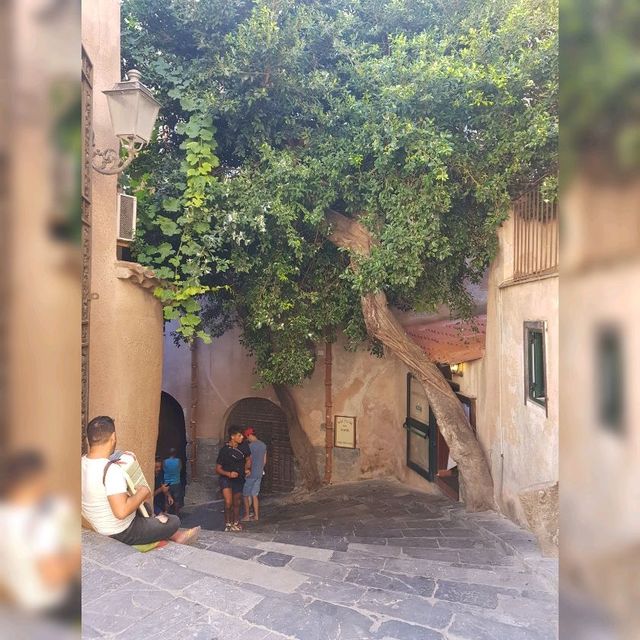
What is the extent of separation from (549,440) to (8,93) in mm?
6392

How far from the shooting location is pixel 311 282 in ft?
28.4

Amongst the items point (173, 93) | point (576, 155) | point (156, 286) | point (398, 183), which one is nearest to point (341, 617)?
point (576, 155)

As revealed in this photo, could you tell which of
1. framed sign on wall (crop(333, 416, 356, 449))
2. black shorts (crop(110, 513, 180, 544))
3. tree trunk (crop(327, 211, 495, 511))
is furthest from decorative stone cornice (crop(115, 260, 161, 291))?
framed sign on wall (crop(333, 416, 356, 449))

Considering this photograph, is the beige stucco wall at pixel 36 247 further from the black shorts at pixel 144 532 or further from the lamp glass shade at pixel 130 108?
the lamp glass shade at pixel 130 108

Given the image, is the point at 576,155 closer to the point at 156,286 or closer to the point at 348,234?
the point at 156,286

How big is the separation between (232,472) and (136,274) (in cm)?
375

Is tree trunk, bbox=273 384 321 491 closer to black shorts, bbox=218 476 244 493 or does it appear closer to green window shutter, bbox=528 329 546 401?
black shorts, bbox=218 476 244 493

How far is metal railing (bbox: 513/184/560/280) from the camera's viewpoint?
6.28 m

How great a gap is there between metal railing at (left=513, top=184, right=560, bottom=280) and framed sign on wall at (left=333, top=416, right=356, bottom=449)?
5709 millimetres

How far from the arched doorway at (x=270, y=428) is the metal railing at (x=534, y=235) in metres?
6.85

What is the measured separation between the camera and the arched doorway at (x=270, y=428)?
12.1 meters

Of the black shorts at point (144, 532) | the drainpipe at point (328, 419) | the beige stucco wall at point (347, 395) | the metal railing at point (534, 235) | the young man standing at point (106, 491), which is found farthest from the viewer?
the drainpipe at point (328, 419)


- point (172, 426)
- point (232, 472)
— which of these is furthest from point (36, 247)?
point (172, 426)

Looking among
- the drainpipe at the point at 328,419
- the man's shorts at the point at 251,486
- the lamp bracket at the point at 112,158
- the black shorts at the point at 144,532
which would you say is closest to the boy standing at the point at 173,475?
the man's shorts at the point at 251,486
